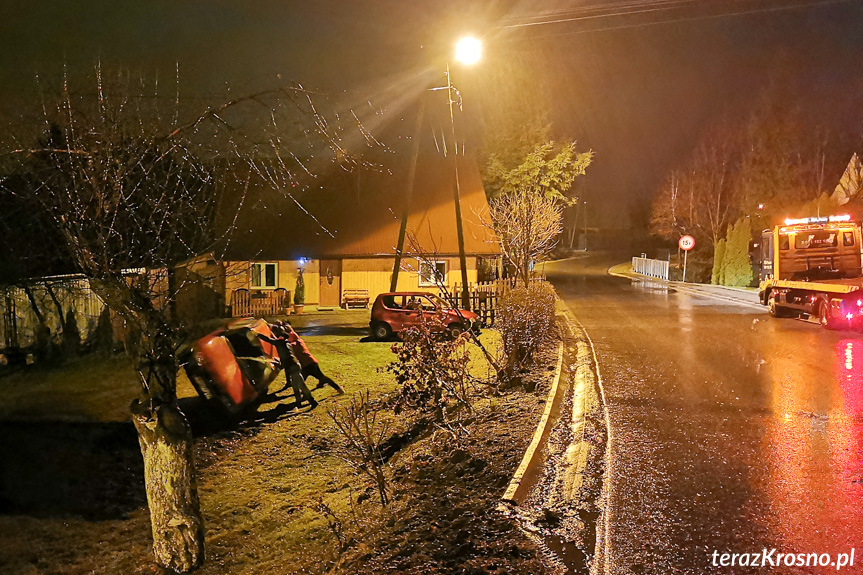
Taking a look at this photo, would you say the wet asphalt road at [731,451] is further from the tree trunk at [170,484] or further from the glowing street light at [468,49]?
the glowing street light at [468,49]

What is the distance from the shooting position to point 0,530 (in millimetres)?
6102

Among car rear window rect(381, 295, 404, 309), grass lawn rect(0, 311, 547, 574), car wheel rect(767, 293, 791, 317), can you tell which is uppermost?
car rear window rect(381, 295, 404, 309)

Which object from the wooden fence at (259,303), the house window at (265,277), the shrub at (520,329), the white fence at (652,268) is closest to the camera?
the shrub at (520,329)

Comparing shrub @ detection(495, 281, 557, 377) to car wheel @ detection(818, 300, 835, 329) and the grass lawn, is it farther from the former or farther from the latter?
car wheel @ detection(818, 300, 835, 329)

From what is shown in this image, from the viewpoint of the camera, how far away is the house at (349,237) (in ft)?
84.6

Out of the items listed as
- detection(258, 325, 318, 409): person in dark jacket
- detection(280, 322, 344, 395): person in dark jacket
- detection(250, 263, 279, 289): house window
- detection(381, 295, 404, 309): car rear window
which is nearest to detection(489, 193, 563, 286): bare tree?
detection(381, 295, 404, 309): car rear window

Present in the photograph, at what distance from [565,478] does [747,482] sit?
1.68 metres

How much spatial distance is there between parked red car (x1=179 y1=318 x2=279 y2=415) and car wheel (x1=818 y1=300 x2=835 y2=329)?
582 inches

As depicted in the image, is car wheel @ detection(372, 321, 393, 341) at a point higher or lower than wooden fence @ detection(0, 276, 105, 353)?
lower

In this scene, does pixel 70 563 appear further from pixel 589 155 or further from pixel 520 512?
pixel 589 155

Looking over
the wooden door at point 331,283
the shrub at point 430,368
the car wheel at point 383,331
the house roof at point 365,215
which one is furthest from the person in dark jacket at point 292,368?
the wooden door at point 331,283

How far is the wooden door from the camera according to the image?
26.9 meters

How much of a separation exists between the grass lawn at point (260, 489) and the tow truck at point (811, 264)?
12.8 meters

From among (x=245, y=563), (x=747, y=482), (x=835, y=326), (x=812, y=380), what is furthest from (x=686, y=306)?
(x=245, y=563)
